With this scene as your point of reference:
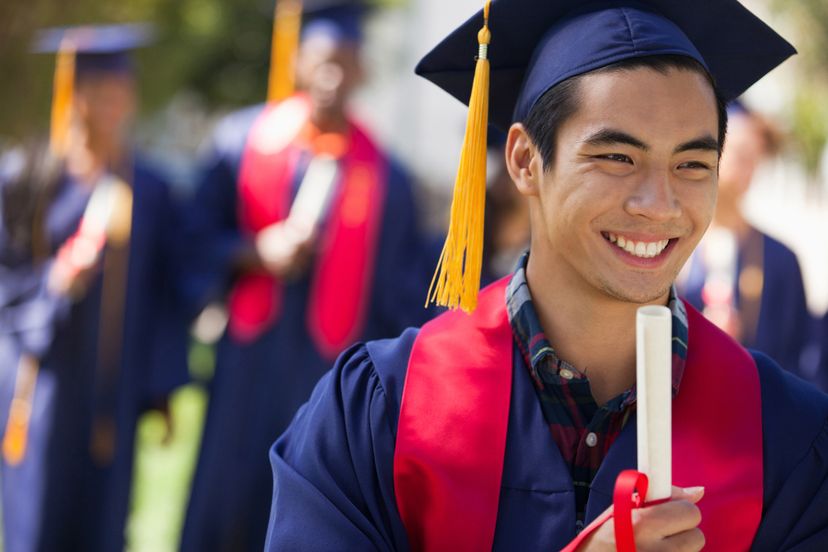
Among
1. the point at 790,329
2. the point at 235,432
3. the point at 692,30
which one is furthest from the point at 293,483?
the point at 790,329

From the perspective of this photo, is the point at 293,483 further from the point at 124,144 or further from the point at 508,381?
the point at 124,144

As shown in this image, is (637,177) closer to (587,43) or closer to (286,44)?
(587,43)

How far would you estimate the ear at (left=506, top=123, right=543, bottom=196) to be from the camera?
2.41 meters

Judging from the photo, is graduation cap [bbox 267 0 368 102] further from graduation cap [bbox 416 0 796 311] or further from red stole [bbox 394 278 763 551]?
red stole [bbox 394 278 763 551]

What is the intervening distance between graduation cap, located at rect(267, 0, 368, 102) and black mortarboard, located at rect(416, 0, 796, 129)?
364 cm

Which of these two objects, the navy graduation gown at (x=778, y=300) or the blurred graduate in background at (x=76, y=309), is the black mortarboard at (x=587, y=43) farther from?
the blurred graduate in background at (x=76, y=309)

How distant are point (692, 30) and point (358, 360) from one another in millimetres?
903

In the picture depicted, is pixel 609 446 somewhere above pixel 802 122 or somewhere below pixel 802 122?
above

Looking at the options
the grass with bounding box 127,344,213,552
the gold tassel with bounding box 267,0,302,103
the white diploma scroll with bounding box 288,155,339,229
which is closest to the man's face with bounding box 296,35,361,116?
the white diploma scroll with bounding box 288,155,339,229

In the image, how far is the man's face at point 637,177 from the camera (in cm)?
220

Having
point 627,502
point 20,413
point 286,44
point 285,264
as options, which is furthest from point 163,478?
point 627,502

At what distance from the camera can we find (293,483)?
2320 mm

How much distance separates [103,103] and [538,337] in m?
3.83

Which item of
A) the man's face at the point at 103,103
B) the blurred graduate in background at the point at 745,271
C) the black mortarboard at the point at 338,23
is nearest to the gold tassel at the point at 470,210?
the blurred graduate in background at the point at 745,271
